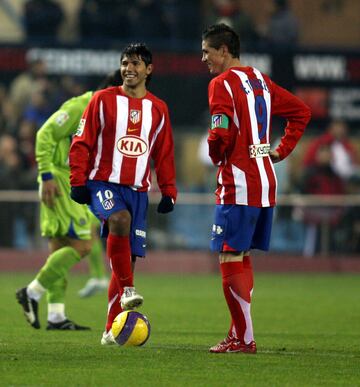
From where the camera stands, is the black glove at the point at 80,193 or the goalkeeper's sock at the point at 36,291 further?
the goalkeeper's sock at the point at 36,291

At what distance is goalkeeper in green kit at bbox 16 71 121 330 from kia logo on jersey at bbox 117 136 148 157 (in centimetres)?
149

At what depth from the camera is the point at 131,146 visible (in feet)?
30.4

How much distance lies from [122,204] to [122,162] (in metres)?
0.30

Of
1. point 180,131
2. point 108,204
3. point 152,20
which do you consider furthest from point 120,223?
point 152,20

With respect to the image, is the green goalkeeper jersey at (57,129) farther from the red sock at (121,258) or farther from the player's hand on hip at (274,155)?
the player's hand on hip at (274,155)

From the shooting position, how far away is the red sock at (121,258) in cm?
908

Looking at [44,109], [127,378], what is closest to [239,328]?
[127,378]

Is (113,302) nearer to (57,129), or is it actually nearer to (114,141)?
(114,141)

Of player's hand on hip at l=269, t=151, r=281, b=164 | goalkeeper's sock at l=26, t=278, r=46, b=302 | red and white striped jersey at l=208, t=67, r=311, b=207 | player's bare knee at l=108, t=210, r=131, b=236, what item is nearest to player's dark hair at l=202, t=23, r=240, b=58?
red and white striped jersey at l=208, t=67, r=311, b=207

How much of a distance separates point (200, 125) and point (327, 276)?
419 cm

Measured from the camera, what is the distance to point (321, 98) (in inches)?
906

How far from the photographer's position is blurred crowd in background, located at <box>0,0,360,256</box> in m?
19.7

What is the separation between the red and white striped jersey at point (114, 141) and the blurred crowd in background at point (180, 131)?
994 centimetres

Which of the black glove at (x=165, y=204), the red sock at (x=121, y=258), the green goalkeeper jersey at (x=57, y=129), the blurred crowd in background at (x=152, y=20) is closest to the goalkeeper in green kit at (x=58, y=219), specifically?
the green goalkeeper jersey at (x=57, y=129)
